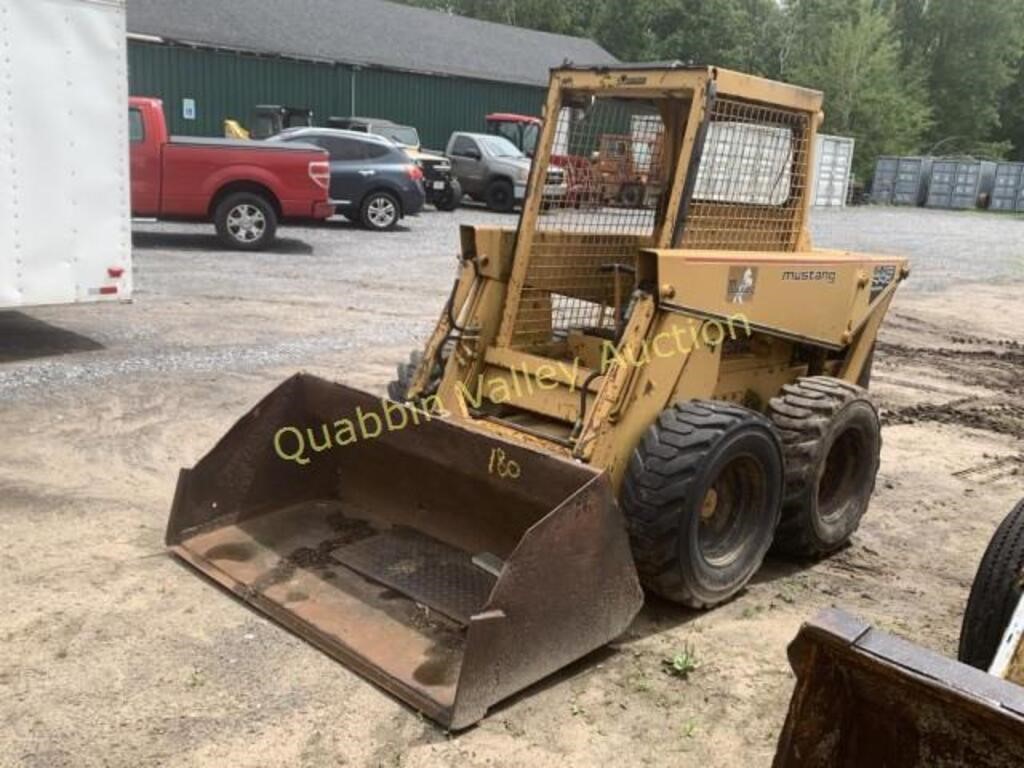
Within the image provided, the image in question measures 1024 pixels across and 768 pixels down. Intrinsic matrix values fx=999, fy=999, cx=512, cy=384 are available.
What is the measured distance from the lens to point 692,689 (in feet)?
12.5

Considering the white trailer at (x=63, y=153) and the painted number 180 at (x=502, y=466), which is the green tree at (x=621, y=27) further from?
the painted number 180 at (x=502, y=466)

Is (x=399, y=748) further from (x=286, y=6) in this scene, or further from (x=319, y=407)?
(x=286, y=6)

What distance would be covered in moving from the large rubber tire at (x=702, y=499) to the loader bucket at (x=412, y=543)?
0.32m

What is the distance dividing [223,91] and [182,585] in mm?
24079

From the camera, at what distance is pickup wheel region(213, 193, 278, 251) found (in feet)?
47.6

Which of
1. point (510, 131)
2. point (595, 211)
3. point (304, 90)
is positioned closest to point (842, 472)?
point (595, 211)

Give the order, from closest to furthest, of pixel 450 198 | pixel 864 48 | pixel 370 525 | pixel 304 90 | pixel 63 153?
1. pixel 370 525
2. pixel 63 153
3. pixel 450 198
4. pixel 304 90
5. pixel 864 48

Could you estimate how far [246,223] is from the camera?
1470 centimetres

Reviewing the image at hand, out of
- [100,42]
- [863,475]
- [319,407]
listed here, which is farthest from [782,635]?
[100,42]

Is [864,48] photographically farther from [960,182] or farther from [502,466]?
[502,466]

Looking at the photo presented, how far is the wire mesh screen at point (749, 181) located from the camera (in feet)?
15.4

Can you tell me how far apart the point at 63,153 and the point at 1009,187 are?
41.6 m

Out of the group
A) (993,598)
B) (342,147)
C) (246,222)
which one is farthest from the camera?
(342,147)

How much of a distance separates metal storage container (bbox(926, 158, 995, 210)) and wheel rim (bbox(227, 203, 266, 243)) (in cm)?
3519
